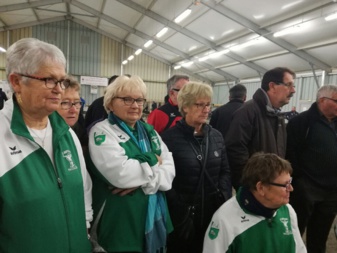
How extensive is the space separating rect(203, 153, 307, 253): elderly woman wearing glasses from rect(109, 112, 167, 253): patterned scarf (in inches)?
11.1

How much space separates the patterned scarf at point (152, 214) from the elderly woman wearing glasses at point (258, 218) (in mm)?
282

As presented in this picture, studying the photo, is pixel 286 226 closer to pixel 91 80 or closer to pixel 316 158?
pixel 316 158

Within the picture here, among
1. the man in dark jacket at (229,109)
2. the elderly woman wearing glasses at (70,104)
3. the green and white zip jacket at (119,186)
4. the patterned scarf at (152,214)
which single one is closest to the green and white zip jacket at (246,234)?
the patterned scarf at (152,214)

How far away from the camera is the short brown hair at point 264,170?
1.58 metres

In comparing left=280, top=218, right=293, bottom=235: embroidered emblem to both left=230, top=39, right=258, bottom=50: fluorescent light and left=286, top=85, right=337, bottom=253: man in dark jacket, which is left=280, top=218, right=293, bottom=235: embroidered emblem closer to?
left=286, top=85, right=337, bottom=253: man in dark jacket

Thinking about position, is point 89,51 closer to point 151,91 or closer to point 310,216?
point 151,91

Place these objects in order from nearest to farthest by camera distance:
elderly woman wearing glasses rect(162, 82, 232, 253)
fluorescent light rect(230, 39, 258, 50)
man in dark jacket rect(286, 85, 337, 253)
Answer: elderly woman wearing glasses rect(162, 82, 232, 253)
man in dark jacket rect(286, 85, 337, 253)
fluorescent light rect(230, 39, 258, 50)

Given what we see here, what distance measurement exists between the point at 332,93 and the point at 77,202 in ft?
7.38

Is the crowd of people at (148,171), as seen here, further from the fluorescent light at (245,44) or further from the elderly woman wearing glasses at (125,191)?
the fluorescent light at (245,44)

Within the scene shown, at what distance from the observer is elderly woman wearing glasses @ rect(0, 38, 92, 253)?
3.26ft

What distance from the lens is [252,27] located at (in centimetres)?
863

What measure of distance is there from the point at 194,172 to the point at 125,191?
0.55 m

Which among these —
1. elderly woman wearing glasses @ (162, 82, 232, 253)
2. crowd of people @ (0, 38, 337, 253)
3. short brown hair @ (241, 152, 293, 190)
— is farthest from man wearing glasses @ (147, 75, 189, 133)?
short brown hair @ (241, 152, 293, 190)

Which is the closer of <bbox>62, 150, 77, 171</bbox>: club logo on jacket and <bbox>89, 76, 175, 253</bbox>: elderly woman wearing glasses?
<bbox>62, 150, 77, 171</bbox>: club logo on jacket
